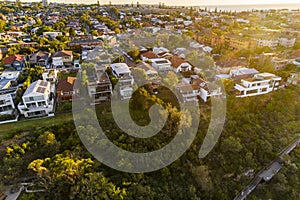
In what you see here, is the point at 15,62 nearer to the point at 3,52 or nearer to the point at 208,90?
the point at 3,52

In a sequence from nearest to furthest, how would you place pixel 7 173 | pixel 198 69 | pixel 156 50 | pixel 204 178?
pixel 7 173
pixel 204 178
pixel 198 69
pixel 156 50

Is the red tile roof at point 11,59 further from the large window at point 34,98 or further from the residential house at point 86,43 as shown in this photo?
the large window at point 34,98

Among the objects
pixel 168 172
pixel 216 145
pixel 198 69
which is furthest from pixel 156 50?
pixel 168 172

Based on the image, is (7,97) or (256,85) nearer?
(7,97)

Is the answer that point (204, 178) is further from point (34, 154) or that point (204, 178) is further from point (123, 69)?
point (123, 69)

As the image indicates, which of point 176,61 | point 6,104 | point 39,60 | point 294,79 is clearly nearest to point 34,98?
point 6,104

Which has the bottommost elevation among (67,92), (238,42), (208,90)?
(67,92)
